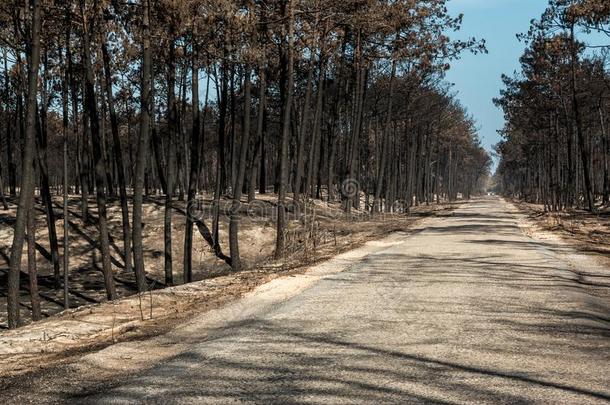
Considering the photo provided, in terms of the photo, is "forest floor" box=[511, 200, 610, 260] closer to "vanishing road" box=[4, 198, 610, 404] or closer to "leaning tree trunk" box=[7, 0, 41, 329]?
"vanishing road" box=[4, 198, 610, 404]

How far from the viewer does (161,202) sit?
33500 mm

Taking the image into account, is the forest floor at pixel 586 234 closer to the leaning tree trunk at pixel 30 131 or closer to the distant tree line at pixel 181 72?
the distant tree line at pixel 181 72

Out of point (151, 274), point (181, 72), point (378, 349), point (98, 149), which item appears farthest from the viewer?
point (181, 72)

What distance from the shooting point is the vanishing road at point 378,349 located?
4699mm

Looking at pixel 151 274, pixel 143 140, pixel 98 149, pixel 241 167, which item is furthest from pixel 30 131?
pixel 151 274

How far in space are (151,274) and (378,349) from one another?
21.1 metres

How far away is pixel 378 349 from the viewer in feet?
19.7

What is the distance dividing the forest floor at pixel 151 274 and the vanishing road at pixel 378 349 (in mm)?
653

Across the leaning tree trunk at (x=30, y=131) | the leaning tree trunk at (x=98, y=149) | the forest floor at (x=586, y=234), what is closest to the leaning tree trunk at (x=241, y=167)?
the leaning tree trunk at (x=98, y=149)

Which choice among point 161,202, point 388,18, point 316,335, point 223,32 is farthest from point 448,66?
point 316,335

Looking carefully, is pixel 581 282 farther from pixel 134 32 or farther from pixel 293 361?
pixel 134 32

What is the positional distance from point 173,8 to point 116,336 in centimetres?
1379

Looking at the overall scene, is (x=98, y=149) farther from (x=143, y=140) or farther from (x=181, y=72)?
(x=181, y=72)

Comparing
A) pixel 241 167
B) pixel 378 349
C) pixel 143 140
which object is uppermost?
pixel 143 140
